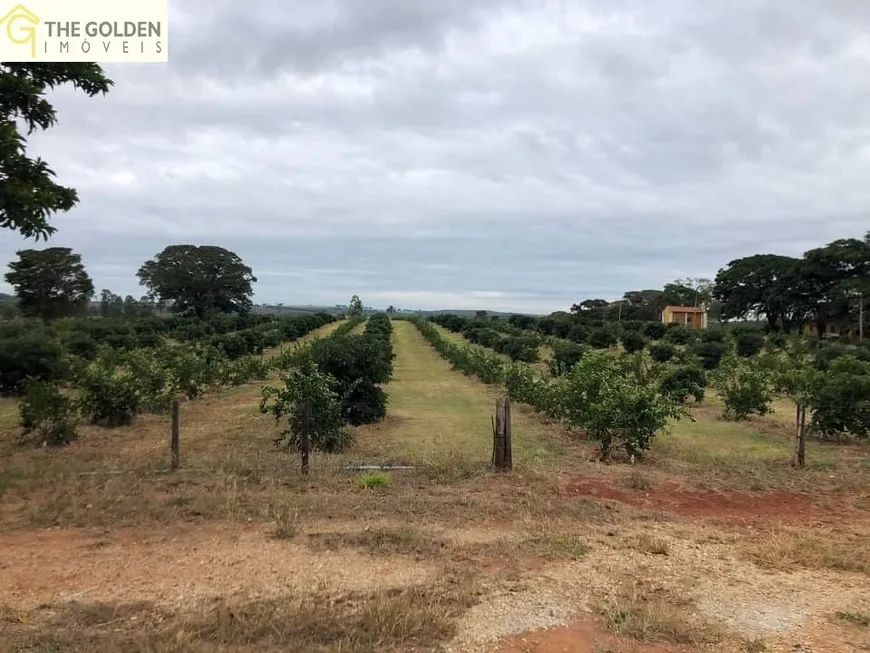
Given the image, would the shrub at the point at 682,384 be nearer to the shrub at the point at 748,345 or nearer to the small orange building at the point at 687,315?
the shrub at the point at 748,345

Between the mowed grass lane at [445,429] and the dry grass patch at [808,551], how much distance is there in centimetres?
360

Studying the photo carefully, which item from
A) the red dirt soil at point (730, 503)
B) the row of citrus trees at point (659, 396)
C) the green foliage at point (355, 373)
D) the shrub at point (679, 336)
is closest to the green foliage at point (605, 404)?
the row of citrus trees at point (659, 396)

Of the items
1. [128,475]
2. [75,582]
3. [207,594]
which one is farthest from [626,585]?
[128,475]

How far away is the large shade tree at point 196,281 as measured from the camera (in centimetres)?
6944

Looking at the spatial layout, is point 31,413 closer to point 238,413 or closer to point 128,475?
point 128,475

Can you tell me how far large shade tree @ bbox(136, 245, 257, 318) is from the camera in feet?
228

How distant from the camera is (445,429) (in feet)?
42.9

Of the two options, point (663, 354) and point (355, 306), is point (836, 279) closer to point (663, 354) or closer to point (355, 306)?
point (663, 354)

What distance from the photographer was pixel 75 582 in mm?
4703

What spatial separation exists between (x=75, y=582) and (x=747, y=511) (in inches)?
246

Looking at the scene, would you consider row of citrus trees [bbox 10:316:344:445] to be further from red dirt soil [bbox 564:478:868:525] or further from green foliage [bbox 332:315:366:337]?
red dirt soil [bbox 564:478:868:525]

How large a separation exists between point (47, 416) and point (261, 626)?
8.26 m

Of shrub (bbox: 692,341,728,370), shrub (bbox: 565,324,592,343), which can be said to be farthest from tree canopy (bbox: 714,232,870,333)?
shrub (bbox: 692,341,728,370)

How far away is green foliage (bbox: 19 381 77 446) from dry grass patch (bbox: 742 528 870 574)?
32.4ft
